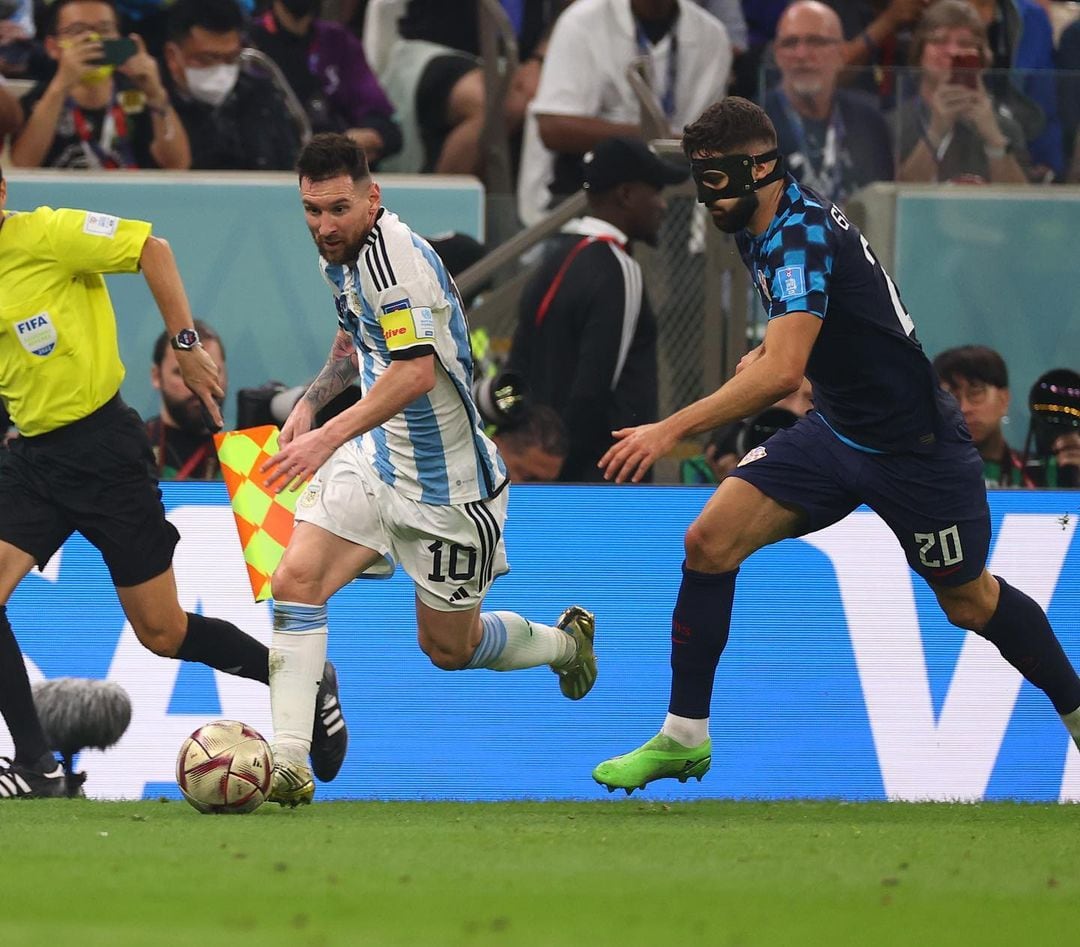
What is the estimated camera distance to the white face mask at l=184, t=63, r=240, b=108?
32.9 feet

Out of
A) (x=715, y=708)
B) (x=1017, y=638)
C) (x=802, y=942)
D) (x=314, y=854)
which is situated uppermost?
(x=802, y=942)

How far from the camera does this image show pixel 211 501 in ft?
25.2

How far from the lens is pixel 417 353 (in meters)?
6.09

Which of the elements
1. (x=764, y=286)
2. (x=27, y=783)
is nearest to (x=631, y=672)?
(x=764, y=286)

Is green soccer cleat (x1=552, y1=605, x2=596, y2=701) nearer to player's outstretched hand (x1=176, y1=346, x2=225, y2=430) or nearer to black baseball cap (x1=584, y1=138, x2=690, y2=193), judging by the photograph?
player's outstretched hand (x1=176, y1=346, x2=225, y2=430)

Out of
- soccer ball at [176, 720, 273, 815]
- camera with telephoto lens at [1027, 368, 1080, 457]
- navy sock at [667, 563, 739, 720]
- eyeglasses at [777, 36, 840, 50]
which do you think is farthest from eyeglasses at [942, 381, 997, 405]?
soccer ball at [176, 720, 273, 815]

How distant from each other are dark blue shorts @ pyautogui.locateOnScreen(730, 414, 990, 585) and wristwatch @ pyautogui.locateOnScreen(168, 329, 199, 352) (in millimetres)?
1961

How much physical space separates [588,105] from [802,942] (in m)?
7.18

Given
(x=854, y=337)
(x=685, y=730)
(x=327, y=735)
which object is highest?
(x=854, y=337)

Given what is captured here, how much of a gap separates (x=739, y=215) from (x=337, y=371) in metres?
1.56

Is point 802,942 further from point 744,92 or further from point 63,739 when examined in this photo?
point 744,92

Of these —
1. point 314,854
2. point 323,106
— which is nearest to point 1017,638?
point 314,854

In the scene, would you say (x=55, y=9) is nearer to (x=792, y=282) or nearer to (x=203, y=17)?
(x=203, y=17)

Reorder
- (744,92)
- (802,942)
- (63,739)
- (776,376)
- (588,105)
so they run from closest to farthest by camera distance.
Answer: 1. (802,942)
2. (776,376)
3. (63,739)
4. (588,105)
5. (744,92)
